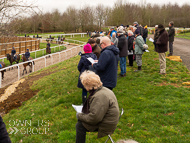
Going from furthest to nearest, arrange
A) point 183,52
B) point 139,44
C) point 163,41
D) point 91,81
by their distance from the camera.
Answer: point 183,52 < point 139,44 < point 163,41 < point 91,81

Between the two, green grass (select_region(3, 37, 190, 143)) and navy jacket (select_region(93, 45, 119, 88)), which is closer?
green grass (select_region(3, 37, 190, 143))

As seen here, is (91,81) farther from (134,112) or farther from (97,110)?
(134,112)

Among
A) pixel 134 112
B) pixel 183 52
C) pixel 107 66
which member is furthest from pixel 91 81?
pixel 183 52

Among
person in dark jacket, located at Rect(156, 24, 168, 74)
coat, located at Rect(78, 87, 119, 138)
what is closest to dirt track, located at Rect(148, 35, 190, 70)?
person in dark jacket, located at Rect(156, 24, 168, 74)

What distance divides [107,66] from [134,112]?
179 cm

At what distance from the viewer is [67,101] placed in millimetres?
6930

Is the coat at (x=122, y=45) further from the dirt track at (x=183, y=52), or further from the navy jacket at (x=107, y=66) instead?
the dirt track at (x=183, y=52)

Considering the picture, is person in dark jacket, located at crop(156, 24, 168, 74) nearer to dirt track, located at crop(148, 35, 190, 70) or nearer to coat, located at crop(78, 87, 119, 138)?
dirt track, located at crop(148, 35, 190, 70)

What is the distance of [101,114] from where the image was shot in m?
3.03

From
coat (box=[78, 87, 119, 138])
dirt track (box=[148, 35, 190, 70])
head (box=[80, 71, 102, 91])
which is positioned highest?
dirt track (box=[148, 35, 190, 70])

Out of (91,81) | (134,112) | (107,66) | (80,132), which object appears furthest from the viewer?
(134,112)

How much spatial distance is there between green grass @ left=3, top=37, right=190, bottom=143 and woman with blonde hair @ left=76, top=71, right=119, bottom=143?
1197mm

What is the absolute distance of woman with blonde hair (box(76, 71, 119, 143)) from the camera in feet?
9.92

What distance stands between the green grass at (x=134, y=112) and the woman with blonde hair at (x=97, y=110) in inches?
47.1
